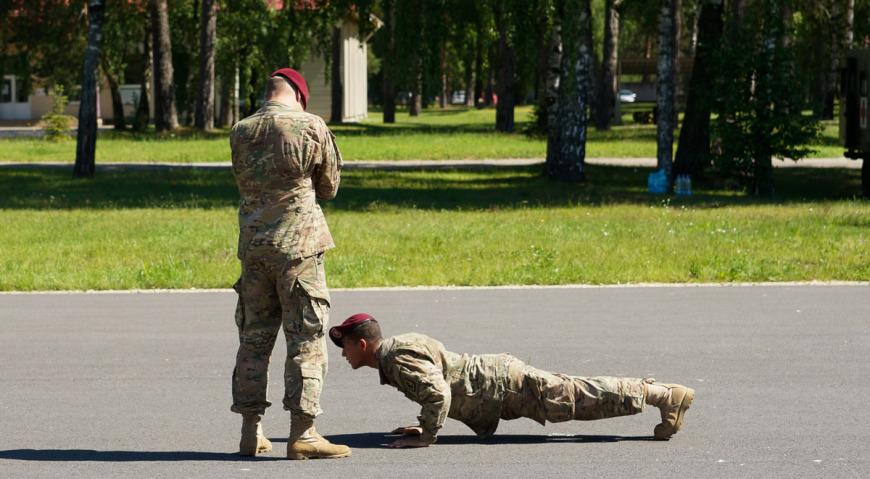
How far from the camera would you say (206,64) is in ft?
123

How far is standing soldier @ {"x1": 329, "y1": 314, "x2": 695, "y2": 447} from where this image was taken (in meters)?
5.25

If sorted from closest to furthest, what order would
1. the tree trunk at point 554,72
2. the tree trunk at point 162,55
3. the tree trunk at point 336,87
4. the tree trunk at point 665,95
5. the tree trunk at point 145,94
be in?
the tree trunk at point 665,95 < the tree trunk at point 554,72 < the tree trunk at point 162,55 < the tree trunk at point 145,94 < the tree trunk at point 336,87

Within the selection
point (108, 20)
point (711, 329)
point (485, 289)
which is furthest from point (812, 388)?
point (108, 20)

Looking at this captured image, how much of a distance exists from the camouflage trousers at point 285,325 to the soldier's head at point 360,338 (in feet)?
0.45

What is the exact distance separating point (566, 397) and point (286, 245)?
1.57 metres

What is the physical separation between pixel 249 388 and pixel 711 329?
4.54m

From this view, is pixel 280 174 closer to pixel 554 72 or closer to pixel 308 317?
pixel 308 317

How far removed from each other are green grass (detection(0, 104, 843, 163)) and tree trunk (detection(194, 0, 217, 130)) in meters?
0.87

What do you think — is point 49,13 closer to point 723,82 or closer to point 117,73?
point 117,73

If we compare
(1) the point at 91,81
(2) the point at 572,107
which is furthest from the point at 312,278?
(1) the point at 91,81

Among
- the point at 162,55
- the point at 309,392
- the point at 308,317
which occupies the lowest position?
the point at 309,392

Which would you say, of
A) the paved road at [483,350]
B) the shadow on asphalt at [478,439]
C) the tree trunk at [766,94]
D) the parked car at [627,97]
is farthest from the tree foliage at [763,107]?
the parked car at [627,97]

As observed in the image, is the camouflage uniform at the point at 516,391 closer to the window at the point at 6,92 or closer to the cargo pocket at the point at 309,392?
the cargo pocket at the point at 309,392

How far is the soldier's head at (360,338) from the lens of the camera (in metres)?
5.25
